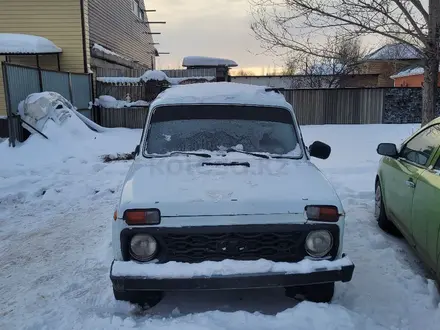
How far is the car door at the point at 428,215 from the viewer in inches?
138

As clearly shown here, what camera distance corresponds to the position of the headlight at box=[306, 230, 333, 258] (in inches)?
126

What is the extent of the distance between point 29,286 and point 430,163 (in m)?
4.05

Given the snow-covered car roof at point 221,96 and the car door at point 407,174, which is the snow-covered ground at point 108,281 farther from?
the snow-covered car roof at point 221,96

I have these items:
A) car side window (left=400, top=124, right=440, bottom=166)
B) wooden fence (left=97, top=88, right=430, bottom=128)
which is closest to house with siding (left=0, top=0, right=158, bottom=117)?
wooden fence (left=97, top=88, right=430, bottom=128)

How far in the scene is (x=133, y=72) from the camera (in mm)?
17969

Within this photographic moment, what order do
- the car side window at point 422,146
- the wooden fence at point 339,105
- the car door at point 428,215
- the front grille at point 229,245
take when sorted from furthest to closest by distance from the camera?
the wooden fence at point 339,105
the car side window at point 422,146
the car door at point 428,215
the front grille at point 229,245

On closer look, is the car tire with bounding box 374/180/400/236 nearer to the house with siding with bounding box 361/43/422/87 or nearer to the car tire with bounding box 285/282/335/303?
the car tire with bounding box 285/282/335/303

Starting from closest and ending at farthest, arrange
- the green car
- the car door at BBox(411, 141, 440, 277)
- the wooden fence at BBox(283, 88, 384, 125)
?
1. the car door at BBox(411, 141, 440, 277)
2. the green car
3. the wooden fence at BBox(283, 88, 384, 125)

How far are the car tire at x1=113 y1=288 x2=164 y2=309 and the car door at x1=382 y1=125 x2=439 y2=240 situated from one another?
101 inches

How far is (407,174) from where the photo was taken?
14.7 ft

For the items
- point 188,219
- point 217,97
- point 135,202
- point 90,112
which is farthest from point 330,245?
point 90,112

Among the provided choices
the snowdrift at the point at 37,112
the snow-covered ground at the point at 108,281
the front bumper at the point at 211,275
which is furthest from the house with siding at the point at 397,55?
the snowdrift at the point at 37,112

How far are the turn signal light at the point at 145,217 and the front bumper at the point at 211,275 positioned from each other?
305 millimetres

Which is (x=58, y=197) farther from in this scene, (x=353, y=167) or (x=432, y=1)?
(x=432, y=1)
